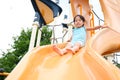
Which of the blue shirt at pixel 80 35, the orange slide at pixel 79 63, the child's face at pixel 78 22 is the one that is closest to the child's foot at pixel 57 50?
the orange slide at pixel 79 63

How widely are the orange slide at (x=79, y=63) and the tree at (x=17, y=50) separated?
10913 mm

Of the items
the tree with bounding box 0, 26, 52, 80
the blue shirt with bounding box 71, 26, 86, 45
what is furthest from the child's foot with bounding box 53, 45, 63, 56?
the tree with bounding box 0, 26, 52, 80

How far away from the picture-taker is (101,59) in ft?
10.2

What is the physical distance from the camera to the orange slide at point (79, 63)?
121 inches

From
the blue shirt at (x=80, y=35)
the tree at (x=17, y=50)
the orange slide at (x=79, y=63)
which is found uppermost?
the blue shirt at (x=80, y=35)

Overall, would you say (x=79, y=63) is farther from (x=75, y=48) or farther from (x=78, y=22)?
(x=78, y=22)

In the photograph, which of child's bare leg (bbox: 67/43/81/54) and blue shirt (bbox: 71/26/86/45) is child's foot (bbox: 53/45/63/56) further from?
blue shirt (bbox: 71/26/86/45)

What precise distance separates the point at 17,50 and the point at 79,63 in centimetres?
1347

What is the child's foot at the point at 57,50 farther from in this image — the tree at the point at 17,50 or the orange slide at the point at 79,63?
the tree at the point at 17,50

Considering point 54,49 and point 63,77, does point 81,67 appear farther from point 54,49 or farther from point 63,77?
point 54,49

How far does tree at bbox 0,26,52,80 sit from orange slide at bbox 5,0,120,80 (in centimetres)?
1091

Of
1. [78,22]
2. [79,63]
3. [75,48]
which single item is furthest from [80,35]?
[79,63]

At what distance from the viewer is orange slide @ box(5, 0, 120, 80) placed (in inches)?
121

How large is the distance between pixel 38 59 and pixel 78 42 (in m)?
0.71
